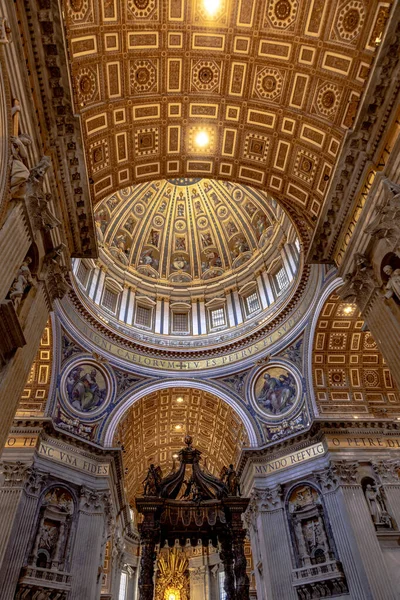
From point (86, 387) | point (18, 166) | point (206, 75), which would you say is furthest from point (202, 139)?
point (86, 387)

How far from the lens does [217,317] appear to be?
86.9 feet

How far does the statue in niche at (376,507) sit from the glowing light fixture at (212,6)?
17.2 metres

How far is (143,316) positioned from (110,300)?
2.32 meters

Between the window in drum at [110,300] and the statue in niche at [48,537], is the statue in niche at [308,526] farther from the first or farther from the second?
the window in drum at [110,300]

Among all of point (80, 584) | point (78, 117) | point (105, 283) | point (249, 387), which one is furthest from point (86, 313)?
point (78, 117)

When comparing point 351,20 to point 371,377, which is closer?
point 351,20

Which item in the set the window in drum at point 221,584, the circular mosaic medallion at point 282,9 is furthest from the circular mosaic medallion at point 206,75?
the window in drum at point 221,584

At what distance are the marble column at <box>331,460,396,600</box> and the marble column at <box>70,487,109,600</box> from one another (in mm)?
9620

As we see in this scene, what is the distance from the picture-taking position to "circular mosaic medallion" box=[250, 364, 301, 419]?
20422 millimetres

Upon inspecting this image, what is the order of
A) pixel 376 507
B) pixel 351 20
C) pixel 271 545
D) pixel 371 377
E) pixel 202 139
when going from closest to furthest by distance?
pixel 351 20, pixel 202 139, pixel 376 507, pixel 271 545, pixel 371 377

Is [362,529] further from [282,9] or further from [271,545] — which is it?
[282,9]

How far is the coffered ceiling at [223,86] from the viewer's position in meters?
10.1

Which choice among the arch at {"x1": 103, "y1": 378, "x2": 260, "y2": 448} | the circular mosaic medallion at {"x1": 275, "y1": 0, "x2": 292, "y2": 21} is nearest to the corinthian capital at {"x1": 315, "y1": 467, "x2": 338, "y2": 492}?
the arch at {"x1": 103, "y1": 378, "x2": 260, "y2": 448}

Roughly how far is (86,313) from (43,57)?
14.3 metres
